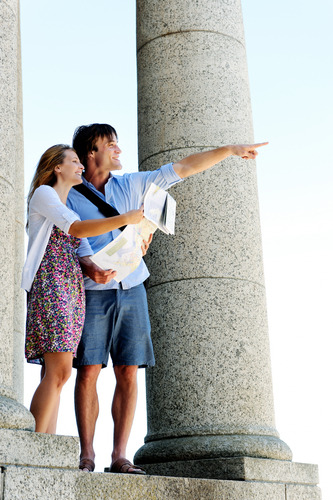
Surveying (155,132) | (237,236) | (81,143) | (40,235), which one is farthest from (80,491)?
(155,132)

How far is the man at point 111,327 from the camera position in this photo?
12.3 metres

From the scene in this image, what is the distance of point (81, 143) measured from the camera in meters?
13.7

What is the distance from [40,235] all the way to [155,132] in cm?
628

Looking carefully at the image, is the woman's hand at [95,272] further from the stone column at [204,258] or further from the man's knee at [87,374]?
the stone column at [204,258]

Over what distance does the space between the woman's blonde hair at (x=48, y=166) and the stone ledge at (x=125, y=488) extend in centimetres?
451

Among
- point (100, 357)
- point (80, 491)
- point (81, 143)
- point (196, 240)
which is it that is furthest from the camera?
point (196, 240)

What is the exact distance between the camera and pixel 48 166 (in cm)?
1210

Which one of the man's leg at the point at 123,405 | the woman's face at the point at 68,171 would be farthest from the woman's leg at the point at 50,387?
the woman's face at the point at 68,171

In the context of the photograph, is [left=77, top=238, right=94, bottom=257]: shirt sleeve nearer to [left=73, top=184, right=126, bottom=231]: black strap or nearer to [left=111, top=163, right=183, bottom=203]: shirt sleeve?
[left=73, top=184, right=126, bottom=231]: black strap

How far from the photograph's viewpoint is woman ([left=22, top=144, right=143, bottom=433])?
10852 mm

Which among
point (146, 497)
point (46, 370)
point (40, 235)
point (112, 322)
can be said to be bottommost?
point (146, 497)

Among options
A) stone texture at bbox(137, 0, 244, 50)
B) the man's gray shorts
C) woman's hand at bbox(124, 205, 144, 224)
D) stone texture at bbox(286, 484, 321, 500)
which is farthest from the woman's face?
stone texture at bbox(286, 484, 321, 500)

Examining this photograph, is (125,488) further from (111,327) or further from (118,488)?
(111,327)

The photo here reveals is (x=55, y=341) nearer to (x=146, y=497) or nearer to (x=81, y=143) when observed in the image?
(x=146, y=497)
